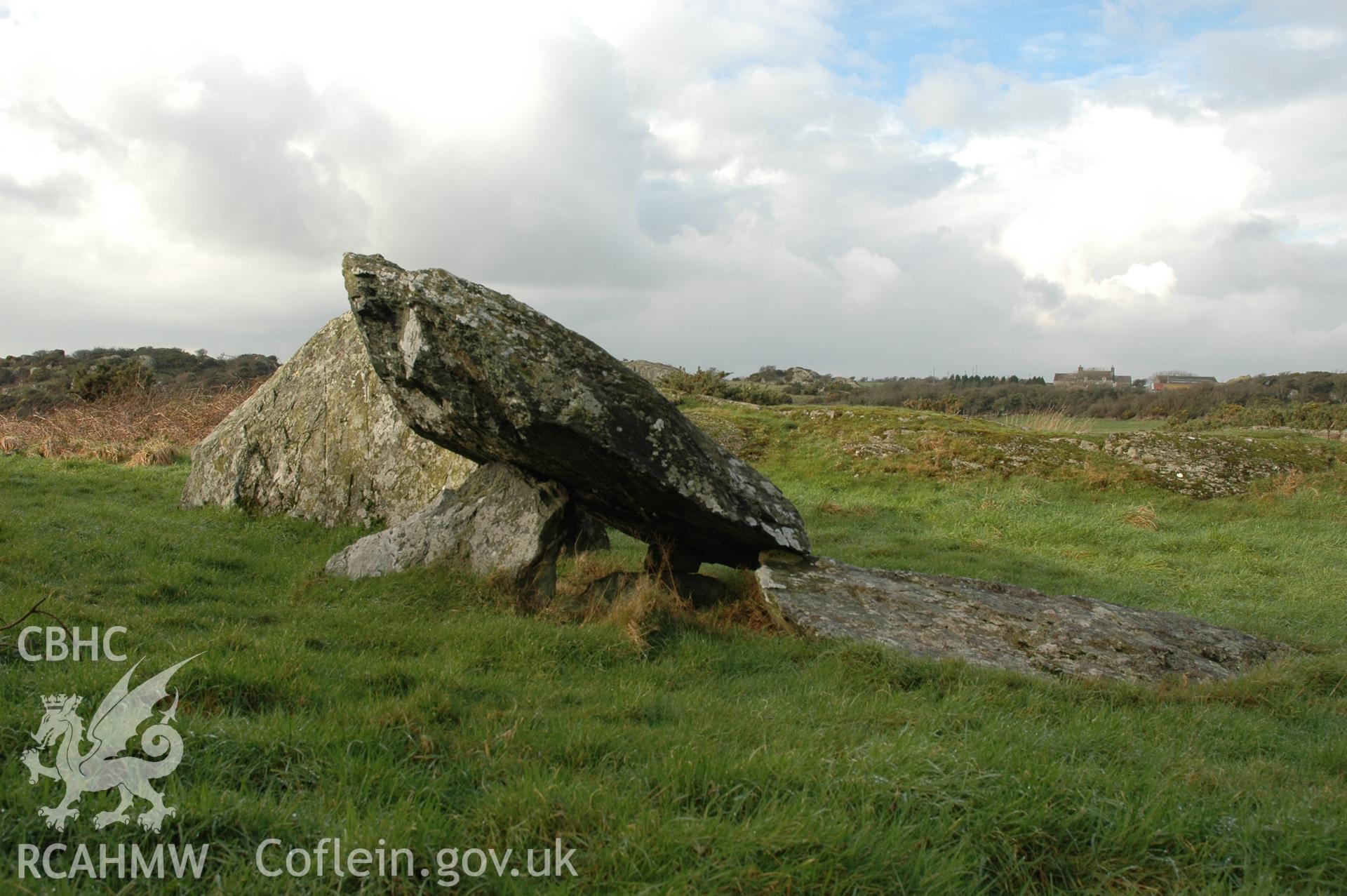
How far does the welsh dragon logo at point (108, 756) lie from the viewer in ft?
12.2

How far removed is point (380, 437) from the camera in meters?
12.9

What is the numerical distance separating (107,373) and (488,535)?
83.3ft

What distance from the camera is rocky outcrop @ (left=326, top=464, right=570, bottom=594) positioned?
905 cm

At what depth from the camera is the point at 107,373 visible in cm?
2842

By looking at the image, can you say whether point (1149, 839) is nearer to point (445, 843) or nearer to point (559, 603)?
point (445, 843)

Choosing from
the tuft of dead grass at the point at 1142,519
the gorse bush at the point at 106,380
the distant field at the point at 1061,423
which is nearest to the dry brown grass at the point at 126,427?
the gorse bush at the point at 106,380

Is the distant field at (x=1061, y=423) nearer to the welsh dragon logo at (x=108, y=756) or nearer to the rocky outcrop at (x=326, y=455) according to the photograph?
the rocky outcrop at (x=326, y=455)

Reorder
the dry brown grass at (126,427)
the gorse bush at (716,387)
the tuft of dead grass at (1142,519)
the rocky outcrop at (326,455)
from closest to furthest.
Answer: the rocky outcrop at (326,455) < the tuft of dead grass at (1142,519) < the dry brown grass at (126,427) < the gorse bush at (716,387)

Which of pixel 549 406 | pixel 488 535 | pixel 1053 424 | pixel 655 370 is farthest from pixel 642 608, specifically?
pixel 655 370

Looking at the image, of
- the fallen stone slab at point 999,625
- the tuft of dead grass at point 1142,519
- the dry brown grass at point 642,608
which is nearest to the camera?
the fallen stone slab at point 999,625

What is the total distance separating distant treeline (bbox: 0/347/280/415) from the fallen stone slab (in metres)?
24.7

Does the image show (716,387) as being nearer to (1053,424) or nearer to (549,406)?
(1053,424)

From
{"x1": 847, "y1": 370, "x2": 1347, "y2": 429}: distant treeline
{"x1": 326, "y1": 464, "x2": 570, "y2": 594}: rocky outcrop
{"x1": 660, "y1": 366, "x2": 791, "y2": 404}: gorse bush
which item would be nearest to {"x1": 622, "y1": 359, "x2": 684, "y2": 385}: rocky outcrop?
{"x1": 660, "y1": 366, "x2": 791, "y2": 404}: gorse bush

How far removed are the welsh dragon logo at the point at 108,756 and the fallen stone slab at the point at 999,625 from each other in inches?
206
